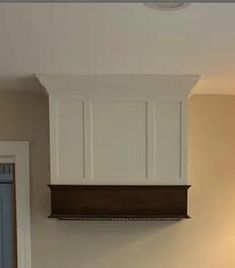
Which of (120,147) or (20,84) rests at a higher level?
(20,84)

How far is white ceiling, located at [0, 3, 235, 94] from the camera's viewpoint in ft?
5.43

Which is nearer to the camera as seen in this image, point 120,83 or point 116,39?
point 116,39

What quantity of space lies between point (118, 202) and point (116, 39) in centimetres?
115

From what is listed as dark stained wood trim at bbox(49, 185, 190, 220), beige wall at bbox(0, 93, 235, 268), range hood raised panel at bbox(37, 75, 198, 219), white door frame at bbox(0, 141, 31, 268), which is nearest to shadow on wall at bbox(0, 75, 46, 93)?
beige wall at bbox(0, 93, 235, 268)

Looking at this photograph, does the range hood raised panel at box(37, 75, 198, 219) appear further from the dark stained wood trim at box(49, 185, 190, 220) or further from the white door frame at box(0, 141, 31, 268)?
the white door frame at box(0, 141, 31, 268)

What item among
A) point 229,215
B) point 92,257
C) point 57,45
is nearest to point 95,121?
point 57,45

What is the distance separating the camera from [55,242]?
9.80 feet

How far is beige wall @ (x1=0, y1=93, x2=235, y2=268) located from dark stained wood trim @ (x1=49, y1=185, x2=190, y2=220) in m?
0.26

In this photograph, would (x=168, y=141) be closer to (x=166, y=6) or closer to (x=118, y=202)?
(x=118, y=202)

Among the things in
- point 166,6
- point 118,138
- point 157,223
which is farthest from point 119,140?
point 166,6

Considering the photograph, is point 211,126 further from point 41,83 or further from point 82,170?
point 41,83

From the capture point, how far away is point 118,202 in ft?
8.91

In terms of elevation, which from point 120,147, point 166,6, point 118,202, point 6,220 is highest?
point 166,6

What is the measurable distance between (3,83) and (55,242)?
3.62 ft
